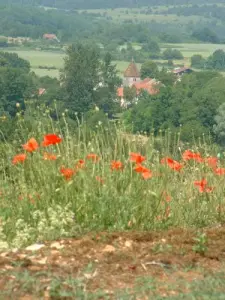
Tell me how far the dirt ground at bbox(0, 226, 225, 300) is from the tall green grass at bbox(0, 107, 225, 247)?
0.28 meters

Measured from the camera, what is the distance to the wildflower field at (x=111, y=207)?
4.04m

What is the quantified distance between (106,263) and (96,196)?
0.95 metres

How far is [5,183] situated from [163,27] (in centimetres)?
16358

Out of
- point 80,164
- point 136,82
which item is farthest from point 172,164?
point 136,82

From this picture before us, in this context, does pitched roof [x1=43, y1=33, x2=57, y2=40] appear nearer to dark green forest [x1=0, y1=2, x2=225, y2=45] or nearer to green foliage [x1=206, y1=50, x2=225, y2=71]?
dark green forest [x1=0, y1=2, x2=225, y2=45]

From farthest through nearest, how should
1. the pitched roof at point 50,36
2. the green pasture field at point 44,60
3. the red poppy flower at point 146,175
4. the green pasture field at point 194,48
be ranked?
the pitched roof at point 50,36
the green pasture field at point 194,48
the green pasture field at point 44,60
the red poppy flower at point 146,175

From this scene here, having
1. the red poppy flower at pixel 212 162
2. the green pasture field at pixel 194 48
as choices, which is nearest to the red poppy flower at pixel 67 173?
the red poppy flower at pixel 212 162

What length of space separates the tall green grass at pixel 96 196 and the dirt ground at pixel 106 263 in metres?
0.28

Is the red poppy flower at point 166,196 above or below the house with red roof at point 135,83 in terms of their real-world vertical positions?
above

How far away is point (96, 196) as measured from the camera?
192 inches

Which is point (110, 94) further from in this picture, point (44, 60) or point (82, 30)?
point (82, 30)

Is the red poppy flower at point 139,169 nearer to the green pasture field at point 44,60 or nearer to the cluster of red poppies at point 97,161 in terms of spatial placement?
the cluster of red poppies at point 97,161

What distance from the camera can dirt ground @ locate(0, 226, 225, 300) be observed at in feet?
11.8

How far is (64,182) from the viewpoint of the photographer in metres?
4.99
